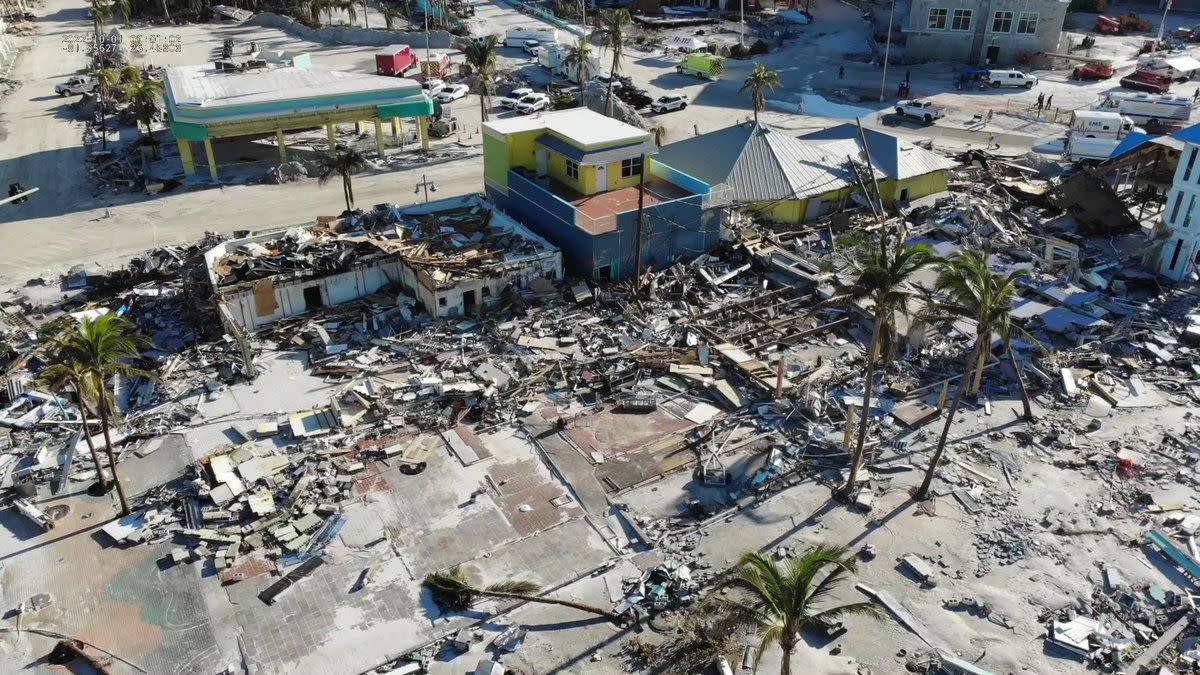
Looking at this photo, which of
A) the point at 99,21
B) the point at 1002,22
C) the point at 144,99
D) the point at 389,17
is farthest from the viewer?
the point at 389,17

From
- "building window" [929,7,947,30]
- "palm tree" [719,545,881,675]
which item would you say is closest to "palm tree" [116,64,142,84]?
"palm tree" [719,545,881,675]

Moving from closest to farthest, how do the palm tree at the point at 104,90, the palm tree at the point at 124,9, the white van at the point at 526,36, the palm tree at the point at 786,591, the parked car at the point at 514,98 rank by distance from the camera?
the palm tree at the point at 786,591 → the palm tree at the point at 104,90 → the parked car at the point at 514,98 → the white van at the point at 526,36 → the palm tree at the point at 124,9

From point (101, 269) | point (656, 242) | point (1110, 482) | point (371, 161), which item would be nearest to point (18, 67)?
point (371, 161)

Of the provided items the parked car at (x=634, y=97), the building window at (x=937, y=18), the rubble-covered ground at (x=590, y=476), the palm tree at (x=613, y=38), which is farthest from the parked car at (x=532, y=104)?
the building window at (x=937, y=18)

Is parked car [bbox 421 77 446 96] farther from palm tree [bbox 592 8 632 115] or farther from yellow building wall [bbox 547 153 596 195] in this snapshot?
yellow building wall [bbox 547 153 596 195]

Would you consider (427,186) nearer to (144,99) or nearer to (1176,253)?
(144,99)

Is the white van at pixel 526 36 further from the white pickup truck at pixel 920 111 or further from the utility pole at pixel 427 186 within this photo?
the utility pole at pixel 427 186
